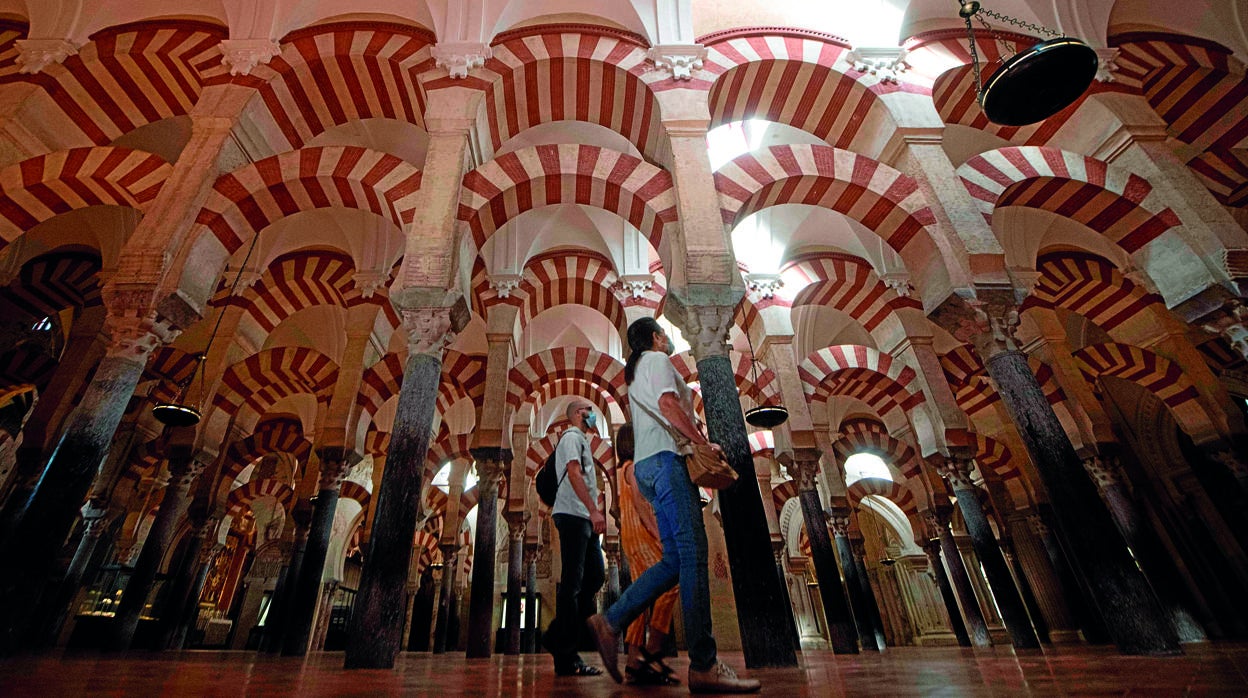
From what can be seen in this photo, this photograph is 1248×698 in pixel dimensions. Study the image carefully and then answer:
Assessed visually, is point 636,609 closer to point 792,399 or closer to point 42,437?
point 792,399

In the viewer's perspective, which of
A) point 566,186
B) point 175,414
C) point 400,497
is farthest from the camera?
point 175,414

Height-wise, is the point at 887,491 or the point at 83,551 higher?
the point at 887,491

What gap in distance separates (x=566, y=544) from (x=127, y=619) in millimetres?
7784

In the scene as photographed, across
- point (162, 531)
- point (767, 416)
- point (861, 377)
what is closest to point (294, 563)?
point (162, 531)

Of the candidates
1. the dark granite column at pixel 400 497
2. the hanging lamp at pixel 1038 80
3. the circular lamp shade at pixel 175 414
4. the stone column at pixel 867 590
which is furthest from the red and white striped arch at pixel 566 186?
the stone column at pixel 867 590

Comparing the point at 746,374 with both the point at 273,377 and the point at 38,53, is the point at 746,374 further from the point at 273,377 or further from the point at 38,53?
the point at 38,53

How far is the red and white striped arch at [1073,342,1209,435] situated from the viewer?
796 cm

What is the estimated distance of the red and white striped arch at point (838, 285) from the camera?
9.02 m

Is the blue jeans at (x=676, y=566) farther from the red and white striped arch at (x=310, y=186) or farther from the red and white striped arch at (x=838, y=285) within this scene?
the red and white striped arch at (x=838, y=285)

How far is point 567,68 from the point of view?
6402mm

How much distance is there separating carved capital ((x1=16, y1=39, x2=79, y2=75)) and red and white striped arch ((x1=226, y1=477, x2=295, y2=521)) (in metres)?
10.2

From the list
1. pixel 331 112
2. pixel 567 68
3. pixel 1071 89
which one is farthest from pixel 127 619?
pixel 1071 89

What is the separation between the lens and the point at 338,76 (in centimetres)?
623

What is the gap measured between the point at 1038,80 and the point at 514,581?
832cm
